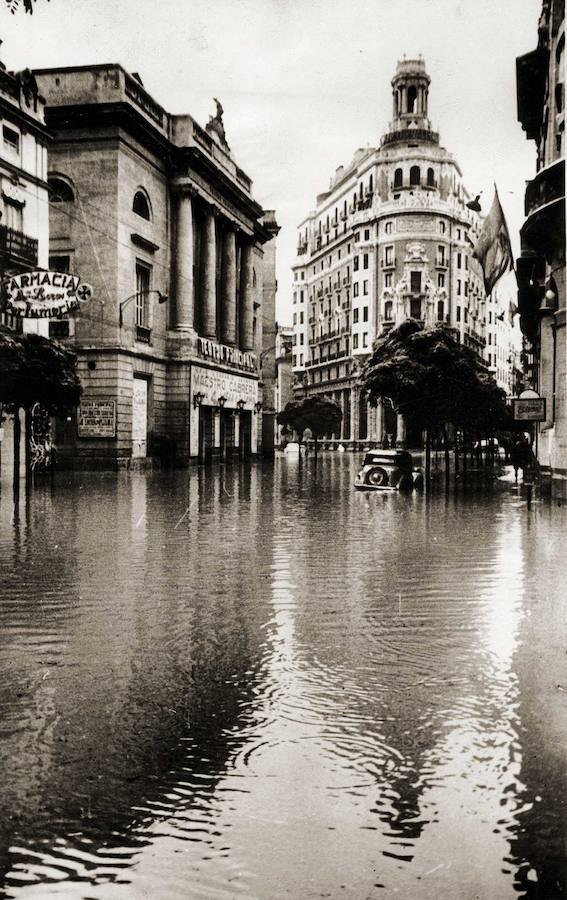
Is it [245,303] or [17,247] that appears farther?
[245,303]

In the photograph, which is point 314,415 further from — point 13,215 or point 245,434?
point 13,215

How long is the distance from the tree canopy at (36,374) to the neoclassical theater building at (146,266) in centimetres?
1062

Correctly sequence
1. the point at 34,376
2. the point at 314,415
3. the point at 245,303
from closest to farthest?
the point at 34,376
the point at 245,303
the point at 314,415

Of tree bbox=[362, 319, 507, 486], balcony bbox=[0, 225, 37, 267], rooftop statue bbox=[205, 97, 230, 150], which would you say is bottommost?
tree bbox=[362, 319, 507, 486]

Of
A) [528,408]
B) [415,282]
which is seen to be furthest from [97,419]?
[415,282]

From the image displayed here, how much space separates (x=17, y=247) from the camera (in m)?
26.3

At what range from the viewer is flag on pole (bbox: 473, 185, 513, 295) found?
21.0m

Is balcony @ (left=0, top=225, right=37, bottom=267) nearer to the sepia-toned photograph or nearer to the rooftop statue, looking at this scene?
the sepia-toned photograph

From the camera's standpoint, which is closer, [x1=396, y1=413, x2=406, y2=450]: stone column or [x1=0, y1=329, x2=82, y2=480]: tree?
[x1=0, y1=329, x2=82, y2=480]: tree

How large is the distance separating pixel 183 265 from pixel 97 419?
12.1 meters

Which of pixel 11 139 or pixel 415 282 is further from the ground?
pixel 415 282

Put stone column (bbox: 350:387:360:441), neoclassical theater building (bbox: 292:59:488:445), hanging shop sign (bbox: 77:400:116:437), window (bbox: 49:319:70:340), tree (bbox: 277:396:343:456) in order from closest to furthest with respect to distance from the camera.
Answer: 1. hanging shop sign (bbox: 77:400:116:437)
2. window (bbox: 49:319:70:340)
3. neoclassical theater building (bbox: 292:59:488:445)
4. stone column (bbox: 350:387:360:441)
5. tree (bbox: 277:396:343:456)

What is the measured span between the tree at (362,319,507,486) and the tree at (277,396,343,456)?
59068 mm

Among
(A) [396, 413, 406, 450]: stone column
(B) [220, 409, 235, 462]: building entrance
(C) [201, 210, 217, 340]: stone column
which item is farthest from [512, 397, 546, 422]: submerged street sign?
(A) [396, 413, 406, 450]: stone column
